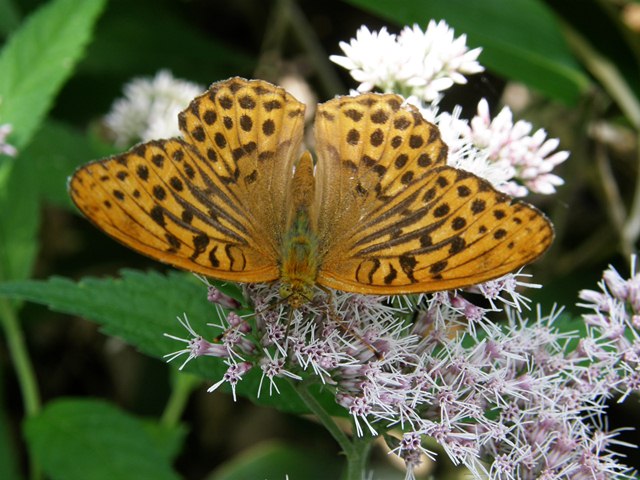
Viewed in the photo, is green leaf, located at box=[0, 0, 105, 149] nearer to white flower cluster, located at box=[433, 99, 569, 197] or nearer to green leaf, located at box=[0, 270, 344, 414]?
green leaf, located at box=[0, 270, 344, 414]

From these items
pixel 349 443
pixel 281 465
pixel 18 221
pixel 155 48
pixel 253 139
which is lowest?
pixel 281 465

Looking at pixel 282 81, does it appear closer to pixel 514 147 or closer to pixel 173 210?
pixel 514 147

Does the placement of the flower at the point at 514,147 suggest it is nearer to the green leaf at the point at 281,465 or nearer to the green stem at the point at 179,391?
the green stem at the point at 179,391

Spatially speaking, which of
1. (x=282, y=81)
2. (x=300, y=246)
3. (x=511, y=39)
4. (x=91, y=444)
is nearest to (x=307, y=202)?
(x=300, y=246)

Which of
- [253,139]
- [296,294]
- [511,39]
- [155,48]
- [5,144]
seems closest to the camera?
[296,294]

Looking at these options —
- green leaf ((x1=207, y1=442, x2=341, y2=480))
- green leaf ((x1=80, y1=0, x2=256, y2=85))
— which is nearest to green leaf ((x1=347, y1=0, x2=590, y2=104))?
green leaf ((x1=80, y1=0, x2=256, y2=85))

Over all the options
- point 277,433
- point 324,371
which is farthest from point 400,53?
point 277,433
